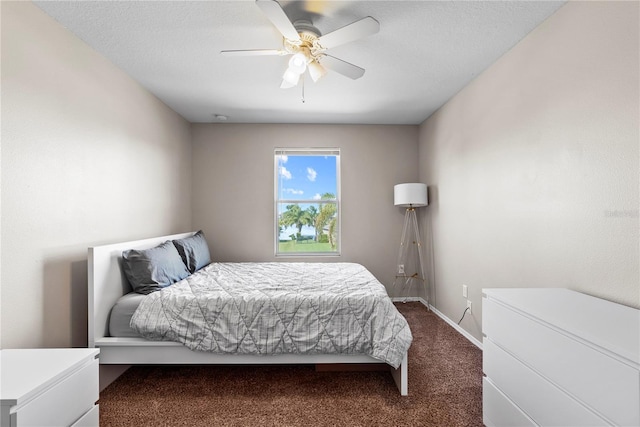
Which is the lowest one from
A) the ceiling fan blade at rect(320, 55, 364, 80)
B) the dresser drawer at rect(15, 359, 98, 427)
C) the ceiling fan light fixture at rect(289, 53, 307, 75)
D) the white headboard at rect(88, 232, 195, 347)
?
the dresser drawer at rect(15, 359, 98, 427)

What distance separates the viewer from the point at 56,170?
201 cm

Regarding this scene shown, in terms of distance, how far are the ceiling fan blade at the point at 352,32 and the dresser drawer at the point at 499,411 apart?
210 centimetres

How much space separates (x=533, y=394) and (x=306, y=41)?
230cm

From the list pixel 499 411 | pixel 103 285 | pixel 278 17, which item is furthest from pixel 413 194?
pixel 103 285

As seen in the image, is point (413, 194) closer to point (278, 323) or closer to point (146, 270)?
point (278, 323)

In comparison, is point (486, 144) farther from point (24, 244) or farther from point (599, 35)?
point (24, 244)

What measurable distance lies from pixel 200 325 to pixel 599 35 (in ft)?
9.46

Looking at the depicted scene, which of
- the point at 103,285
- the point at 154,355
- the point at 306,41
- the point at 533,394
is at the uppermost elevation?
the point at 306,41

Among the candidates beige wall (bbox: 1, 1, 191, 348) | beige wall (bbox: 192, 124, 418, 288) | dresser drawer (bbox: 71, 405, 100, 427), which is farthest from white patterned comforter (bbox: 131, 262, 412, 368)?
beige wall (bbox: 192, 124, 418, 288)

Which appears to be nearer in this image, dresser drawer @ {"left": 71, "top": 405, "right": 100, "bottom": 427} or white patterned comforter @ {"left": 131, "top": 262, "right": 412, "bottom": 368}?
dresser drawer @ {"left": 71, "top": 405, "right": 100, "bottom": 427}

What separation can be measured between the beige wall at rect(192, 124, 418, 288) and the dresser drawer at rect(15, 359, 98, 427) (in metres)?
2.86

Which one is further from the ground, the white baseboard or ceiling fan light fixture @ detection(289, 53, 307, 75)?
ceiling fan light fixture @ detection(289, 53, 307, 75)

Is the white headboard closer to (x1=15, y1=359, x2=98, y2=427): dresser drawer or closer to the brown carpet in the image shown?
the brown carpet

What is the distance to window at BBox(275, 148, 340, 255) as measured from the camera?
14.6 feet
